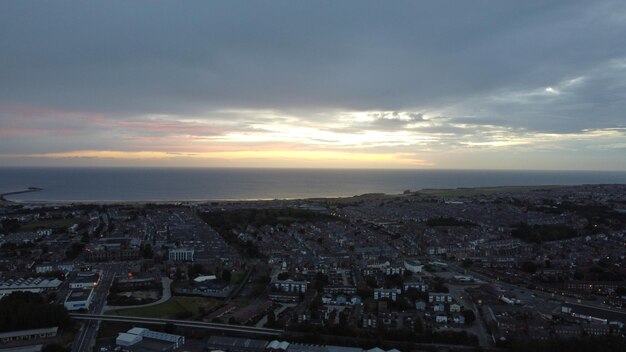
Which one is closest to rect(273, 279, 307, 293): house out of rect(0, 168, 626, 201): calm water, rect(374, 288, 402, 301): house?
rect(374, 288, 402, 301): house

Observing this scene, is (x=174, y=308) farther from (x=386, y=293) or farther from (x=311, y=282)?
(x=386, y=293)

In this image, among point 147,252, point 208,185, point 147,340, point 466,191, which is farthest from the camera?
point 208,185

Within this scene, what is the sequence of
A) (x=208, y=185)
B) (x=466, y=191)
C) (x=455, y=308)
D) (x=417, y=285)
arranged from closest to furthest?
1. (x=455, y=308)
2. (x=417, y=285)
3. (x=466, y=191)
4. (x=208, y=185)

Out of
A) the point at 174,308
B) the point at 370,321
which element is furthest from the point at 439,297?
the point at 174,308

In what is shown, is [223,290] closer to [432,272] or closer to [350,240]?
[432,272]

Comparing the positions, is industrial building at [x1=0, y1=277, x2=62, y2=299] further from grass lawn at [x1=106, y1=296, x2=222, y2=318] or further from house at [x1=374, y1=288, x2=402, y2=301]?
house at [x1=374, y1=288, x2=402, y2=301]

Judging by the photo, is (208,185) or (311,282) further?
(208,185)
